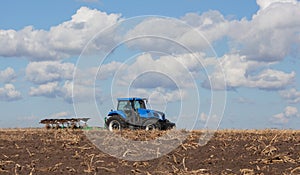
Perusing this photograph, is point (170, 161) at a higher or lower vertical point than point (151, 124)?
lower

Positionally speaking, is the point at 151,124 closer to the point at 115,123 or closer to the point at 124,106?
the point at 124,106

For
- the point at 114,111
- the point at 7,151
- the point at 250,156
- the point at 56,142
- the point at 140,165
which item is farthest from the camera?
the point at 114,111

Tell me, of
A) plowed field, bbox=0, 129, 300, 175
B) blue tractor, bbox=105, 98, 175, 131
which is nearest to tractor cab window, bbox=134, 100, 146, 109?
blue tractor, bbox=105, 98, 175, 131

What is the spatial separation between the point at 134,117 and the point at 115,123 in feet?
4.66

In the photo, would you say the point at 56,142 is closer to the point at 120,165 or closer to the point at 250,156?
the point at 120,165

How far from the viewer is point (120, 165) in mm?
14070

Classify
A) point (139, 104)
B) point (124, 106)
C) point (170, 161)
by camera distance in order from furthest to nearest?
1. point (139, 104)
2. point (124, 106)
3. point (170, 161)

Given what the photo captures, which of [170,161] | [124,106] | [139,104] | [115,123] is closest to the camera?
[170,161]

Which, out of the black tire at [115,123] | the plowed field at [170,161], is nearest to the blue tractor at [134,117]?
the black tire at [115,123]

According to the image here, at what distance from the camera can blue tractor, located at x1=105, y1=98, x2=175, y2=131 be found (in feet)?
112

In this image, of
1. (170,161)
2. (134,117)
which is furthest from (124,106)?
(170,161)

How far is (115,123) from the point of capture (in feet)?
112

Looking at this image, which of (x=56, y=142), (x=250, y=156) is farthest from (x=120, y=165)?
(x=56, y=142)

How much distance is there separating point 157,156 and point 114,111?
62.8ft
